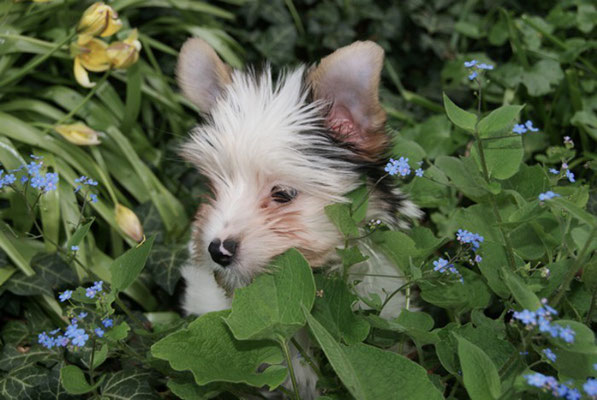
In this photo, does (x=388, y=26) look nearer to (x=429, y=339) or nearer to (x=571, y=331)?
(x=429, y=339)

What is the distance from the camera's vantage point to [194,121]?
11.6ft

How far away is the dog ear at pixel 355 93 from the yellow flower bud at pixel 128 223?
3.55 feet

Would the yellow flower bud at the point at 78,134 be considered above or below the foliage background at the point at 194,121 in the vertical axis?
above

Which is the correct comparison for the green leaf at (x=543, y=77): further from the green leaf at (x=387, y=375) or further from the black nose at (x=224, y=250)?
the green leaf at (x=387, y=375)

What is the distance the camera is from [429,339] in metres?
1.88

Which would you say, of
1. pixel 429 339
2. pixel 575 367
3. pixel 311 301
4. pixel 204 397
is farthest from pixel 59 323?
pixel 575 367

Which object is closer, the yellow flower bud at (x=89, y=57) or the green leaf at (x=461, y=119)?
the green leaf at (x=461, y=119)

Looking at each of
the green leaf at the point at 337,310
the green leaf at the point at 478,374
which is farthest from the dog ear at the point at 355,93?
the green leaf at the point at 478,374

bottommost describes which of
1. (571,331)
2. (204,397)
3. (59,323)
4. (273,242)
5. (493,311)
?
(493,311)

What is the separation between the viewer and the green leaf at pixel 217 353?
1786 mm

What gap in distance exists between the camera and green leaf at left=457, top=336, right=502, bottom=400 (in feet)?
5.16

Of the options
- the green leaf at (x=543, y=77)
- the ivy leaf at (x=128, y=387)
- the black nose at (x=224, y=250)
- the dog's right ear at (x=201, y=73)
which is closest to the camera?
the black nose at (x=224, y=250)

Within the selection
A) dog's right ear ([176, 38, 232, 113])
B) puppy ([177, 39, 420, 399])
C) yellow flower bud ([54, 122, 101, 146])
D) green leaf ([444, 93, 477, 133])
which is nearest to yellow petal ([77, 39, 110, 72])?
yellow flower bud ([54, 122, 101, 146])

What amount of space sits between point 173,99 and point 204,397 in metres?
2.08
